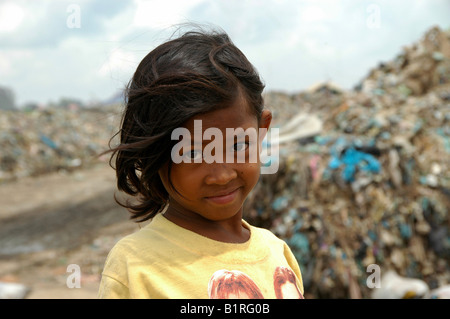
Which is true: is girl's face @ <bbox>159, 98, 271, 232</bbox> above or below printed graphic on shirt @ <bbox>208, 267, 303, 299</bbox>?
above

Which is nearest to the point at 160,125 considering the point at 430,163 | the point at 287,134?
the point at 430,163

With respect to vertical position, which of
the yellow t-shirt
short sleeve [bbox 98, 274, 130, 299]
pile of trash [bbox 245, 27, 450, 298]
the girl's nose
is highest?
pile of trash [bbox 245, 27, 450, 298]

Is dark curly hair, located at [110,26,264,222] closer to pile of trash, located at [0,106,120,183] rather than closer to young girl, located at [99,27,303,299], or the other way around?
young girl, located at [99,27,303,299]

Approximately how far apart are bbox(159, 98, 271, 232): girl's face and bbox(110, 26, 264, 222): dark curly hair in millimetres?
30

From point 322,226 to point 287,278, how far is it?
8.88ft

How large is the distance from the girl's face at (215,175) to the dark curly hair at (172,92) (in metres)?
0.03

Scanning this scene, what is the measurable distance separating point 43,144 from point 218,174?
10.6 m

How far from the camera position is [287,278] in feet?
3.62

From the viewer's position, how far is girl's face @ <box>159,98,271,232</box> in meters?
0.97

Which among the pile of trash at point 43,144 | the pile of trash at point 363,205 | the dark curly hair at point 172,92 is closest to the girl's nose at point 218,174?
the dark curly hair at point 172,92

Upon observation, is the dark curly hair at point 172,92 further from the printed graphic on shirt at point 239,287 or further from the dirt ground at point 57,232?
the dirt ground at point 57,232

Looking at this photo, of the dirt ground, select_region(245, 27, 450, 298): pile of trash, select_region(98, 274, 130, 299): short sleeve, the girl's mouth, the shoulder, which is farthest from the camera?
the dirt ground

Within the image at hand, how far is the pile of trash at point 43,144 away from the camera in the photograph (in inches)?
376

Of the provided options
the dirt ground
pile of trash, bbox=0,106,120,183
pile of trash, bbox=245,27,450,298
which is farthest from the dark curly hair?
pile of trash, bbox=0,106,120,183
